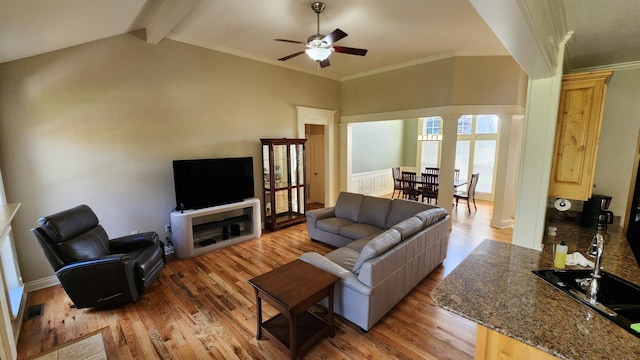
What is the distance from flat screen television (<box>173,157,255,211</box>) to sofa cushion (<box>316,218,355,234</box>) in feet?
4.63

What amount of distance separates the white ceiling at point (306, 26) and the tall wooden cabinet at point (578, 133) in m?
0.41

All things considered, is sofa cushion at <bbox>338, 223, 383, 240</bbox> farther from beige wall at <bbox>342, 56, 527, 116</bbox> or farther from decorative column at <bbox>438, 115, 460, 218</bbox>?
beige wall at <bbox>342, 56, 527, 116</bbox>

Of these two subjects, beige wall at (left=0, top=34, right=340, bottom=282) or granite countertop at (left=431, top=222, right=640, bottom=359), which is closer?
granite countertop at (left=431, top=222, right=640, bottom=359)

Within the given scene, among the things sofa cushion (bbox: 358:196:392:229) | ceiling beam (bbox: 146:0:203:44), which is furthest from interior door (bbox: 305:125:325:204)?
ceiling beam (bbox: 146:0:203:44)

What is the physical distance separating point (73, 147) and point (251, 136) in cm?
255

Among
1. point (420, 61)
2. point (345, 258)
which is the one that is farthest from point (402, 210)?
point (420, 61)


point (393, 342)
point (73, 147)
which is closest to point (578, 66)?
point (393, 342)

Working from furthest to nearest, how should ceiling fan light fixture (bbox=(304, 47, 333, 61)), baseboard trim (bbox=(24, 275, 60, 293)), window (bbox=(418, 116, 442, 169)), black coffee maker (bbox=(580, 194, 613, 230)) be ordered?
window (bbox=(418, 116, 442, 169)) < baseboard trim (bbox=(24, 275, 60, 293)) < ceiling fan light fixture (bbox=(304, 47, 333, 61)) < black coffee maker (bbox=(580, 194, 613, 230))

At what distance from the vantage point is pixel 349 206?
462cm

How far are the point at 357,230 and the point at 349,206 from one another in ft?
2.12

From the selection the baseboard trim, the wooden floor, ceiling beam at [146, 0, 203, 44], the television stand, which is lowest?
the wooden floor

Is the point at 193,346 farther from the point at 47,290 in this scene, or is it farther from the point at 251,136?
the point at 251,136

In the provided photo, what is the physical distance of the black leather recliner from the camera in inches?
103

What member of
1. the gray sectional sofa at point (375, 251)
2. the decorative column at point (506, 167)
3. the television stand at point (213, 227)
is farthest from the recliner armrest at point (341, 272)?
the decorative column at point (506, 167)
